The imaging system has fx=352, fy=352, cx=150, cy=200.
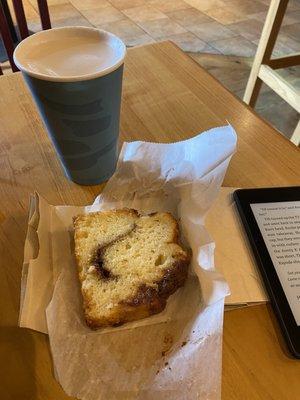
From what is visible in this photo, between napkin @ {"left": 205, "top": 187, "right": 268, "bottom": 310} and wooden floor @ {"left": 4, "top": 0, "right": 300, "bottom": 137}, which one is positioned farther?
wooden floor @ {"left": 4, "top": 0, "right": 300, "bottom": 137}

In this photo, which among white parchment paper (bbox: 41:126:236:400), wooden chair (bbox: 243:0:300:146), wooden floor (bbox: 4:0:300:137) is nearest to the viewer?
white parchment paper (bbox: 41:126:236:400)

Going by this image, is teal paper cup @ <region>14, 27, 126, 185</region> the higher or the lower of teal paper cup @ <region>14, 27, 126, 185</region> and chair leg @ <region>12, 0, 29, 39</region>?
the higher

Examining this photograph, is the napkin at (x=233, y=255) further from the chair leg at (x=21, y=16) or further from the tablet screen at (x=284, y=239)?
the chair leg at (x=21, y=16)

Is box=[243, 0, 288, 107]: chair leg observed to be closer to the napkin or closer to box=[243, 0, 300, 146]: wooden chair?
box=[243, 0, 300, 146]: wooden chair

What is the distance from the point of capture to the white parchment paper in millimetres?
350

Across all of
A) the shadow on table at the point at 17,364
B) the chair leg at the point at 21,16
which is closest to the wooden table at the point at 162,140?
the shadow on table at the point at 17,364

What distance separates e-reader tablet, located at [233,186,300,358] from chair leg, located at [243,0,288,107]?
1.01 m

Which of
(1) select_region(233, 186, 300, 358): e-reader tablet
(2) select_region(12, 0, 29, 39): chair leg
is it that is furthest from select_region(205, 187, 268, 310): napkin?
(2) select_region(12, 0, 29, 39): chair leg

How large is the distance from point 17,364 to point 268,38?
1353 millimetres

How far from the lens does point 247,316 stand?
41cm

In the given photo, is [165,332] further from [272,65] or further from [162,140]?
[272,65]

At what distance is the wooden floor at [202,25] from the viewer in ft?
6.45

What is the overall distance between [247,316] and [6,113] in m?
0.56

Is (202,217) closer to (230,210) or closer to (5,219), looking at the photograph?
(230,210)
